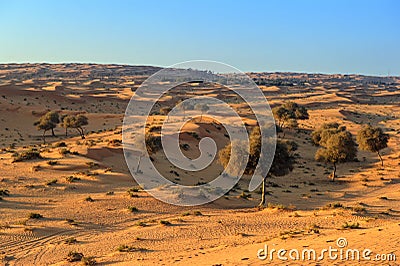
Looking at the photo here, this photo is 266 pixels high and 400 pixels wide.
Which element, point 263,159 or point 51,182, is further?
point 51,182

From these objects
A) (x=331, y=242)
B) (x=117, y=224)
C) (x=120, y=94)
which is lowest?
(x=117, y=224)

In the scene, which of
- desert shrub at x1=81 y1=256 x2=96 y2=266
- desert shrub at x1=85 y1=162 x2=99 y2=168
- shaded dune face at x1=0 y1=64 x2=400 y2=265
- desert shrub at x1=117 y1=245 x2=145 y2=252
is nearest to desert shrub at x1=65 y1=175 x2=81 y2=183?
shaded dune face at x1=0 y1=64 x2=400 y2=265

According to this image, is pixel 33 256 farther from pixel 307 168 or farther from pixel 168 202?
pixel 307 168

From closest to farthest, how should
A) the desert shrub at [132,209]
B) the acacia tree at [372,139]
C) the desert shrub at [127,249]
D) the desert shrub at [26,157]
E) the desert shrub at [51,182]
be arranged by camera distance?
the desert shrub at [127,249]
the desert shrub at [132,209]
the desert shrub at [51,182]
the desert shrub at [26,157]
the acacia tree at [372,139]

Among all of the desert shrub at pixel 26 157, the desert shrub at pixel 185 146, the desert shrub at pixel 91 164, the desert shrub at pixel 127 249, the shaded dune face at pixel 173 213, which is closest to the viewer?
the shaded dune face at pixel 173 213

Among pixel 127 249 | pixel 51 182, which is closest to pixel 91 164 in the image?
pixel 51 182

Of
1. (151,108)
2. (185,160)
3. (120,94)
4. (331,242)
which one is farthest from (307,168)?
(120,94)

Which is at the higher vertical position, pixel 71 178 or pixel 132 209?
pixel 71 178

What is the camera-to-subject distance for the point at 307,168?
41.7 m

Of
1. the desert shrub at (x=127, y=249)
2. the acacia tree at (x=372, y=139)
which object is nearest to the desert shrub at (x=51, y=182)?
the desert shrub at (x=127, y=249)

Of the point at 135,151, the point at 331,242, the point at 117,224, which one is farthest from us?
the point at 135,151

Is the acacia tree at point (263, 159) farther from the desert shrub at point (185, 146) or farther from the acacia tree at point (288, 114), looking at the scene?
the acacia tree at point (288, 114)

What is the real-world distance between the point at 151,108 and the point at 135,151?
57432 mm

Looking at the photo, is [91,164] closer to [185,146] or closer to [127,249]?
[185,146]
